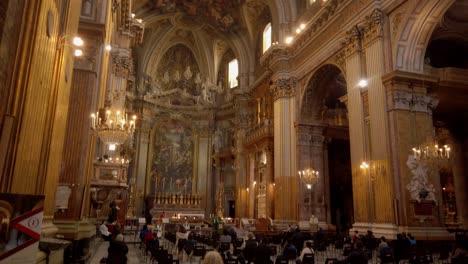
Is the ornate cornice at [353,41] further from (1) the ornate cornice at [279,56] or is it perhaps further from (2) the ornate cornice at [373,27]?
(1) the ornate cornice at [279,56]

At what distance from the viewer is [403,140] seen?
1133 centimetres

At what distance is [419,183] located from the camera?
36.1 ft

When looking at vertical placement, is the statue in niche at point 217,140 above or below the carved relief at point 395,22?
below

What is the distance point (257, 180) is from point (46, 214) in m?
18.1

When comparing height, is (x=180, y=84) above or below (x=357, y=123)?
above

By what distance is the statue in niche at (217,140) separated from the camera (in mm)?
28062

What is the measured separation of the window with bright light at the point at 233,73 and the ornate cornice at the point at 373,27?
1589 centimetres

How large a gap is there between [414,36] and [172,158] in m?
20.1

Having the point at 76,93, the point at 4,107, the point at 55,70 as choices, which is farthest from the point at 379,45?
the point at 4,107

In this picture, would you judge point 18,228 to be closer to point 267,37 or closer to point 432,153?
→ point 432,153

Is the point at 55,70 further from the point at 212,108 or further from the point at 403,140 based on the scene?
the point at 212,108

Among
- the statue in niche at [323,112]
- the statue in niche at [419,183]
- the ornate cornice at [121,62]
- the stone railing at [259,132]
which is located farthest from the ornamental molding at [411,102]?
the ornate cornice at [121,62]

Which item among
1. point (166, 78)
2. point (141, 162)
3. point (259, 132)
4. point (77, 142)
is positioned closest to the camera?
point (77, 142)

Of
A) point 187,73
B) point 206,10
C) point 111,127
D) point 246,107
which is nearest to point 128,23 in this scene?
point 111,127
